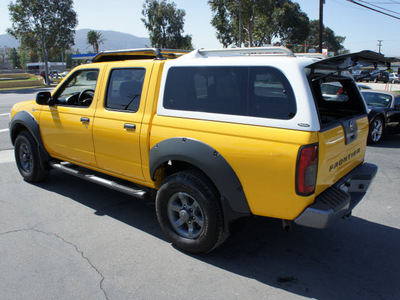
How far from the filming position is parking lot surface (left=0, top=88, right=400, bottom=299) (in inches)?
117

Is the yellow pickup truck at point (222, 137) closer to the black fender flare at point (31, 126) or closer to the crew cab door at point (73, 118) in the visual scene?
the crew cab door at point (73, 118)

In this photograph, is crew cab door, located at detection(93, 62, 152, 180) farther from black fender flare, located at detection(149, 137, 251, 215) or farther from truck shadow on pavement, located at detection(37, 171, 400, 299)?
truck shadow on pavement, located at detection(37, 171, 400, 299)

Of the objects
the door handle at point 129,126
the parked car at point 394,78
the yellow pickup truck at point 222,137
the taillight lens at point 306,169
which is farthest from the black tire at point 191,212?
the parked car at point 394,78

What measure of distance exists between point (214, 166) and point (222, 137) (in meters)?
0.27

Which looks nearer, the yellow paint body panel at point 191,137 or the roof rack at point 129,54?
the yellow paint body panel at point 191,137

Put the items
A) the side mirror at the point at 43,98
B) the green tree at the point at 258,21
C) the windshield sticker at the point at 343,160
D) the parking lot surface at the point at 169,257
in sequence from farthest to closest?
1. the green tree at the point at 258,21
2. the side mirror at the point at 43,98
3. the windshield sticker at the point at 343,160
4. the parking lot surface at the point at 169,257

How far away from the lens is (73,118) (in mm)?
4516

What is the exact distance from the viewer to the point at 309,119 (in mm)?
2707

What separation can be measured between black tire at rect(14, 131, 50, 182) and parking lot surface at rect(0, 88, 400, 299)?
613 mm

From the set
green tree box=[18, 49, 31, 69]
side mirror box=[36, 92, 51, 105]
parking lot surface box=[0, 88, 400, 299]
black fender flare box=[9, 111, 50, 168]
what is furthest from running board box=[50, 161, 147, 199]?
green tree box=[18, 49, 31, 69]

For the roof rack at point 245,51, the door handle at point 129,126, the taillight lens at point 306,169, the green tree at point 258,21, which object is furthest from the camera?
the green tree at point 258,21

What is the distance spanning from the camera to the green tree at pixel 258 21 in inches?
1414

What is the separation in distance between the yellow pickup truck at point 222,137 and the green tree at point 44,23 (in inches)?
1500

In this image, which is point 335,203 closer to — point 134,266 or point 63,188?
point 134,266
